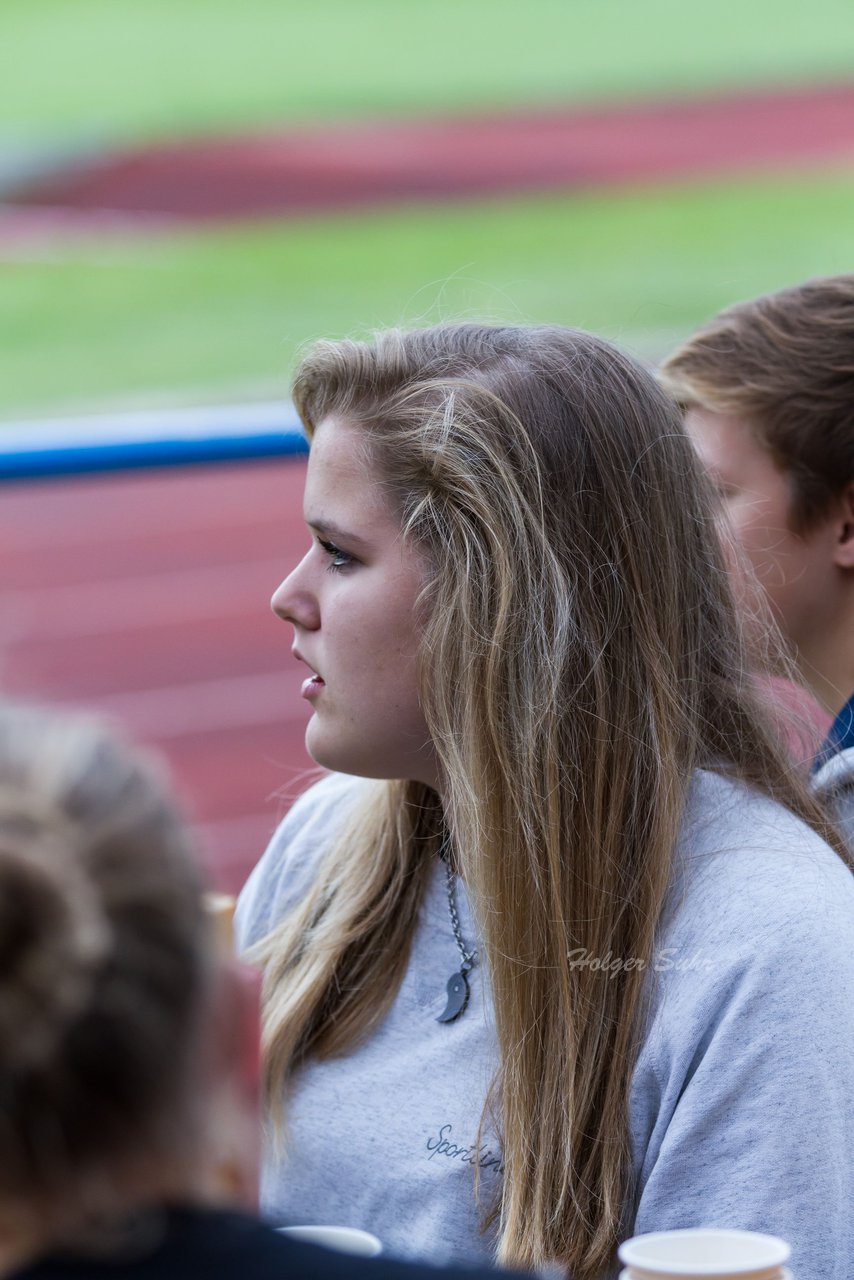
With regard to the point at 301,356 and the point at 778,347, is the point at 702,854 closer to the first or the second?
the point at 301,356

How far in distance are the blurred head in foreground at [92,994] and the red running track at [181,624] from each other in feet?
13.0

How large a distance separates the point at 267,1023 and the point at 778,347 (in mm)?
1039

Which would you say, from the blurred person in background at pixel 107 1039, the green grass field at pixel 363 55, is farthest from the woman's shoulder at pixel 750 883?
the green grass field at pixel 363 55

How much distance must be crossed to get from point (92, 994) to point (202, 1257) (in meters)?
0.15

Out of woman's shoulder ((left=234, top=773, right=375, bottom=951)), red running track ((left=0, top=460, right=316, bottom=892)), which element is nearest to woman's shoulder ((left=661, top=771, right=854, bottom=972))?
woman's shoulder ((left=234, top=773, right=375, bottom=951))

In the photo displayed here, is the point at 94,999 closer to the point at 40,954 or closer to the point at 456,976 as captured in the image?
the point at 40,954

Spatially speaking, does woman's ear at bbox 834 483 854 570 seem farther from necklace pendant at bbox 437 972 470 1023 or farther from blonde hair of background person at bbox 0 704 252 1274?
blonde hair of background person at bbox 0 704 252 1274

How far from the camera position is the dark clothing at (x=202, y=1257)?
0.82 m

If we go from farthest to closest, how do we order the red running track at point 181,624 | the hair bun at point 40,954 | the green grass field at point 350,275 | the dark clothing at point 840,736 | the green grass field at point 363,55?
the green grass field at point 363,55
the green grass field at point 350,275
the red running track at point 181,624
the dark clothing at point 840,736
the hair bun at point 40,954

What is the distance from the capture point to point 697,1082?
1419 millimetres

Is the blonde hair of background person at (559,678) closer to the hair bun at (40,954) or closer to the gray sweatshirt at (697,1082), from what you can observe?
the gray sweatshirt at (697,1082)

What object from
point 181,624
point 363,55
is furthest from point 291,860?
point 363,55

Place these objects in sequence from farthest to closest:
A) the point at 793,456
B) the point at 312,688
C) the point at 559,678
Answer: the point at 793,456, the point at 312,688, the point at 559,678

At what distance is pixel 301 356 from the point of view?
1788 mm
